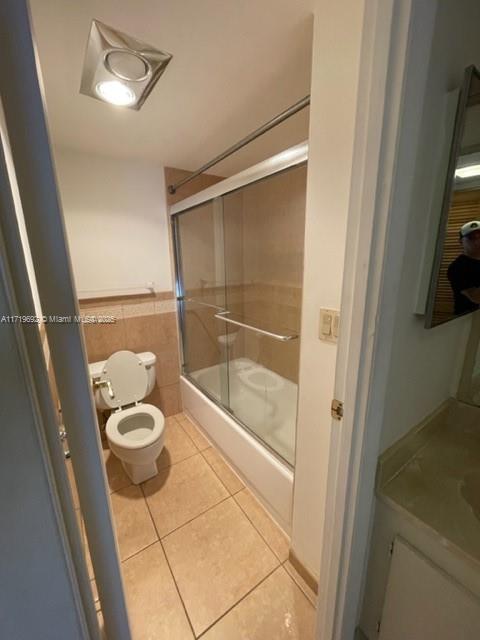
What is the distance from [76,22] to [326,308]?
1262 millimetres

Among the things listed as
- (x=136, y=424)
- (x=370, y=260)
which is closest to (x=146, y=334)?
(x=136, y=424)

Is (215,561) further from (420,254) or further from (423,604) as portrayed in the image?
(420,254)

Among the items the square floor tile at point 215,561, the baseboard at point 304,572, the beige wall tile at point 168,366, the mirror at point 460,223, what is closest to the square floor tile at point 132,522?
the square floor tile at point 215,561

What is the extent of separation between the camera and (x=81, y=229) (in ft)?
6.05

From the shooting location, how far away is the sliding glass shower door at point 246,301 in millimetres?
1820

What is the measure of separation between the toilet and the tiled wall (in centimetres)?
16

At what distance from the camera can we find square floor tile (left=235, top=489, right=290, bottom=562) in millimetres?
1338

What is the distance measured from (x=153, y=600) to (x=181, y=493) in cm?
53

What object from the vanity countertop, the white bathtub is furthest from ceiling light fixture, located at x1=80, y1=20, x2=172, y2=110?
the white bathtub

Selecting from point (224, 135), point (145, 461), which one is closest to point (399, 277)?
point (224, 135)

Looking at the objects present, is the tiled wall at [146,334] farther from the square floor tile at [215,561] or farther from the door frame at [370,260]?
the door frame at [370,260]

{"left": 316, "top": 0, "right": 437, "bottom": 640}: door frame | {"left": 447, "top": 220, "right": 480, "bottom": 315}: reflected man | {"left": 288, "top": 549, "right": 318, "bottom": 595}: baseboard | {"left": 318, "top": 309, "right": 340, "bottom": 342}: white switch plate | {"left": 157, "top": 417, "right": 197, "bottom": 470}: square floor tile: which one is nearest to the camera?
{"left": 316, "top": 0, "right": 437, "bottom": 640}: door frame

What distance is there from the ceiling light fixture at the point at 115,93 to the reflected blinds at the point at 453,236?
1.34m

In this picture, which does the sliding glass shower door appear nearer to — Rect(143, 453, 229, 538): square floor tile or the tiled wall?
the tiled wall
